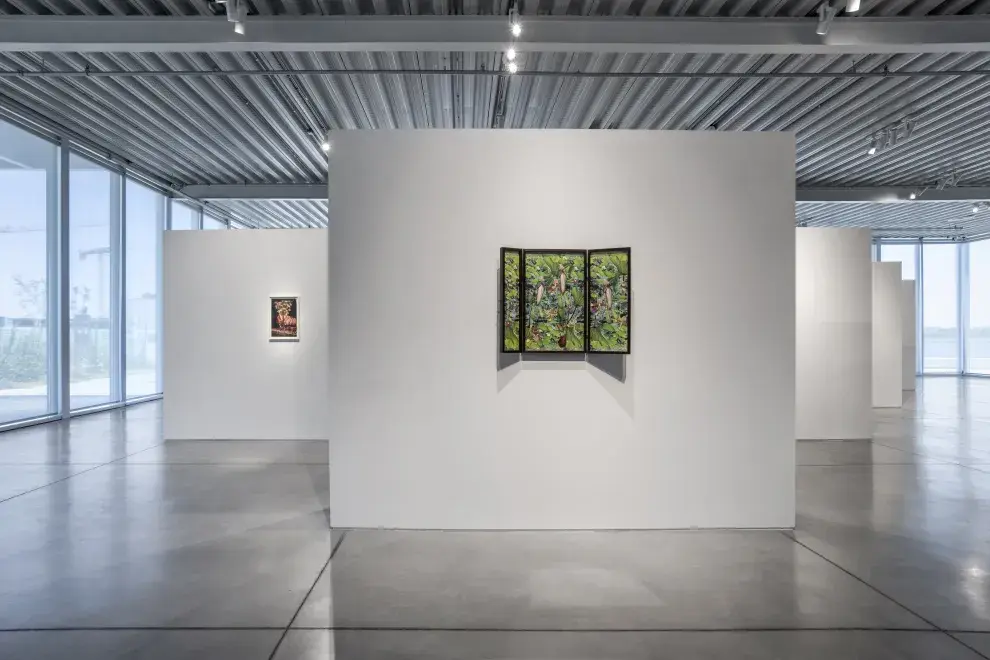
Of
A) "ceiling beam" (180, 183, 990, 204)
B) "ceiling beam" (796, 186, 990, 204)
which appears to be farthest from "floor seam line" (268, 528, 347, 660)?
"ceiling beam" (796, 186, 990, 204)

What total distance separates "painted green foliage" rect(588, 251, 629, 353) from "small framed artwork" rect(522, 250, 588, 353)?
93mm

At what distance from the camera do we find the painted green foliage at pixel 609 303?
5.09 m

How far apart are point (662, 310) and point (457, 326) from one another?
179 cm

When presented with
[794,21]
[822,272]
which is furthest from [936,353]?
[794,21]

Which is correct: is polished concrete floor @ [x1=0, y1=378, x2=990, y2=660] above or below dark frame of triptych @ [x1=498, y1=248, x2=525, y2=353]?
below

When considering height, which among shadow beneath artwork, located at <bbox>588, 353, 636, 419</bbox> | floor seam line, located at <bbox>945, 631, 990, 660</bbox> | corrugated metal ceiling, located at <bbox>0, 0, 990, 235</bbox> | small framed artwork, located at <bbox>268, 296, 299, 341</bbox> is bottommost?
floor seam line, located at <bbox>945, 631, 990, 660</bbox>

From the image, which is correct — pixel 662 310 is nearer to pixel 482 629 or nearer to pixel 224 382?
pixel 482 629

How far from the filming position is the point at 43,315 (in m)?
10.7

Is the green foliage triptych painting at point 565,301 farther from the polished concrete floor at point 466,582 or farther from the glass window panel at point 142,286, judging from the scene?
the glass window panel at point 142,286

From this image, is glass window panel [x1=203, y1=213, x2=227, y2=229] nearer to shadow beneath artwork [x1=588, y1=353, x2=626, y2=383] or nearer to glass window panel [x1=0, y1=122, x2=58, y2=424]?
glass window panel [x1=0, y1=122, x2=58, y2=424]

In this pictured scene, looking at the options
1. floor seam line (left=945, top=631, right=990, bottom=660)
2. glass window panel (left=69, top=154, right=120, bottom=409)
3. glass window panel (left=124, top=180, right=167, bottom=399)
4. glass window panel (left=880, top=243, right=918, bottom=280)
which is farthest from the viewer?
glass window panel (left=880, top=243, right=918, bottom=280)

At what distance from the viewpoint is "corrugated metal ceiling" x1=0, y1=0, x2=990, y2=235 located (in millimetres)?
6879

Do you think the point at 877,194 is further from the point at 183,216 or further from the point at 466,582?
the point at 183,216

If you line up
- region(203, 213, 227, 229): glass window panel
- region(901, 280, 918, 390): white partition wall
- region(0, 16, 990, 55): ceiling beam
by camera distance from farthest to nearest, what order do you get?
region(901, 280, 918, 390): white partition wall < region(203, 213, 227, 229): glass window panel < region(0, 16, 990, 55): ceiling beam
